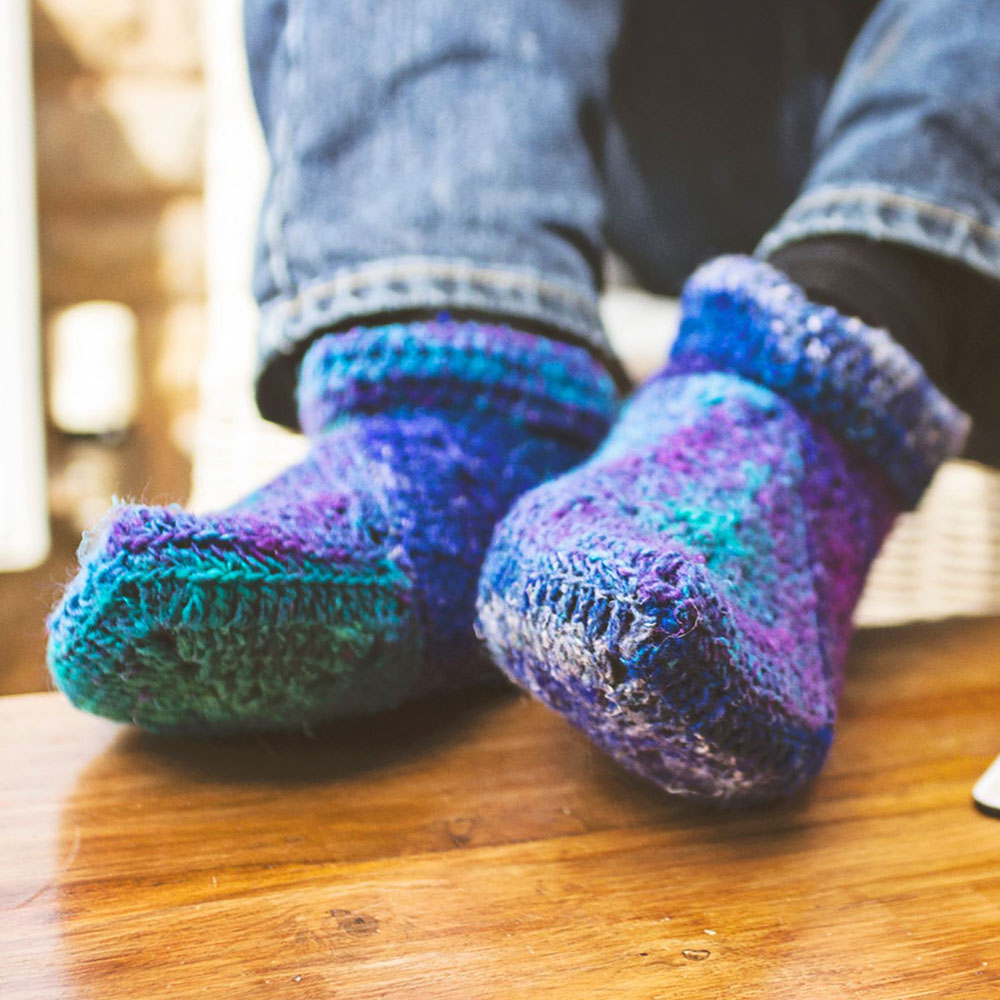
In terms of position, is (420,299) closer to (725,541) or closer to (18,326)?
(725,541)

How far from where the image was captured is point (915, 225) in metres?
0.46

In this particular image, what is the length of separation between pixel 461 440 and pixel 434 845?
0.16 metres

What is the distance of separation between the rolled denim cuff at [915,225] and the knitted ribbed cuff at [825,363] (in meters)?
0.05

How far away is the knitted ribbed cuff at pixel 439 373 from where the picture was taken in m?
0.44

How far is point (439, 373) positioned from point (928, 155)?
236mm

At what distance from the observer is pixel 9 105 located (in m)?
1.19

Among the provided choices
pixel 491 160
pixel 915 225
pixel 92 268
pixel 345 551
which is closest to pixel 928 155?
pixel 915 225

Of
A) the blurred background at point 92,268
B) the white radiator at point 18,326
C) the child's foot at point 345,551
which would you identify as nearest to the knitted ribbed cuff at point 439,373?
the child's foot at point 345,551

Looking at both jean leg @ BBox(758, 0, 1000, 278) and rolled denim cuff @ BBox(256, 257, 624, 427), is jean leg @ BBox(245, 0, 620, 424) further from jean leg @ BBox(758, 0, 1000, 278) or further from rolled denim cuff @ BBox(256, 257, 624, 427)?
jean leg @ BBox(758, 0, 1000, 278)

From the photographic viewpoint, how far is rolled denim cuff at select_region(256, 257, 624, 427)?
0.45m

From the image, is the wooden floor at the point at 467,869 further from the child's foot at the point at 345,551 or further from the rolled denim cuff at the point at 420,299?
the rolled denim cuff at the point at 420,299

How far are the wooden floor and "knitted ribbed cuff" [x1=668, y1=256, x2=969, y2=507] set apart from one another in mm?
125

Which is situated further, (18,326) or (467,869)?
(18,326)

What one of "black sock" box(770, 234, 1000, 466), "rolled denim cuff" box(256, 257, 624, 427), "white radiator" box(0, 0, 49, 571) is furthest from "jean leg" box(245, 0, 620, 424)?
"white radiator" box(0, 0, 49, 571)
